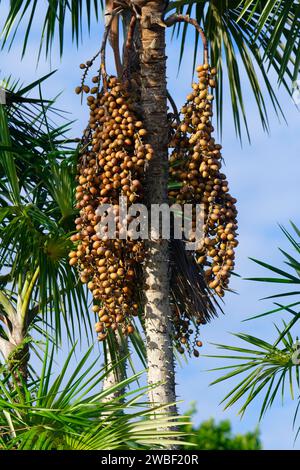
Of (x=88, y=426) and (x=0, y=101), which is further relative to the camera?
(x=0, y=101)

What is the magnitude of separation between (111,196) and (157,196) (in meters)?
0.38

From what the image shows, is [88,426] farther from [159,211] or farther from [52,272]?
[52,272]

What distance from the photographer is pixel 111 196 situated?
6.50 metres

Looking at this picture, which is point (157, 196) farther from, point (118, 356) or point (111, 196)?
point (118, 356)

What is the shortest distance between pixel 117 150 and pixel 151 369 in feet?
5.01

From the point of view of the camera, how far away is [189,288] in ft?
23.2

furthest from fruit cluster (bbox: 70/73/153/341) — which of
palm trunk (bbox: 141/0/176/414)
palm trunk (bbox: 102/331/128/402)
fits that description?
palm trunk (bbox: 102/331/128/402)

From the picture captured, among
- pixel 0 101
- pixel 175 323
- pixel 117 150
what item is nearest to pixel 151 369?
pixel 175 323

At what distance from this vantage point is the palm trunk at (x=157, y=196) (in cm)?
662

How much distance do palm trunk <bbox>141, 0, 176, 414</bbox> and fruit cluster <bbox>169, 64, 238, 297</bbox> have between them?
14 cm

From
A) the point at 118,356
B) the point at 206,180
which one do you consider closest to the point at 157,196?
the point at 206,180

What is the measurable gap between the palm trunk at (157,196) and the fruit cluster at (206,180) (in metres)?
0.14
